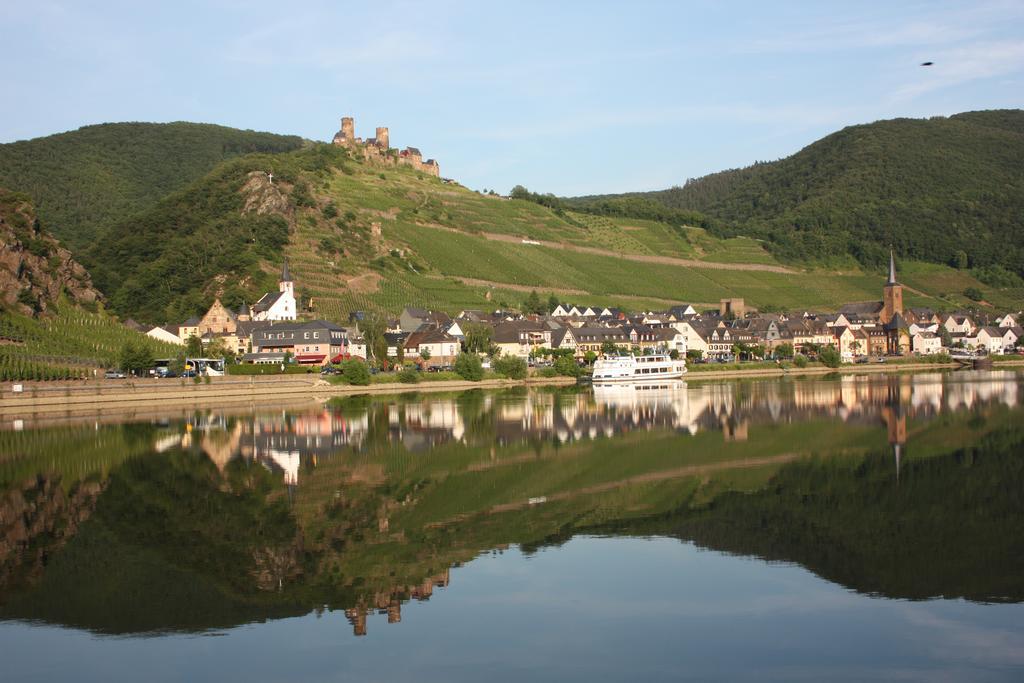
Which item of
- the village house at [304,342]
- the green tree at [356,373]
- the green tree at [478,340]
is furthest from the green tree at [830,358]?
the green tree at [356,373]

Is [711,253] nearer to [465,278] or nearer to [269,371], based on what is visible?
[465,278]

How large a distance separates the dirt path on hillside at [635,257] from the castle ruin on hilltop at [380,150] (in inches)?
1403

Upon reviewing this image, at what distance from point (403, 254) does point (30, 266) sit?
44092 millimetres

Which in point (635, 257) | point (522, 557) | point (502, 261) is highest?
point (635, 257)

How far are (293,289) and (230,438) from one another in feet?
172

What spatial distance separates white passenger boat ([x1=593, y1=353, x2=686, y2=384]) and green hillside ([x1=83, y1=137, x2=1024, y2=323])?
24435mm

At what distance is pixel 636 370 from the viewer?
74125 mm

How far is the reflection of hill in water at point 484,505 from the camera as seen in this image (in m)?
17.1

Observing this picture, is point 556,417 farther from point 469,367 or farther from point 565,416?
point 469,367

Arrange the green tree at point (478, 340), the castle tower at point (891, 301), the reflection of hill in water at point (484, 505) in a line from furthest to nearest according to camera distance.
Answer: the castle tower at point (891, 301), the green tree at point (478, 340), the reflection of hill in water at point (484, 505)

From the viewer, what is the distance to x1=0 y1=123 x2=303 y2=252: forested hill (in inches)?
5261

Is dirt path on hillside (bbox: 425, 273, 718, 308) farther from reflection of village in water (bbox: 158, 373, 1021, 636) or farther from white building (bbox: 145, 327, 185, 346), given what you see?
reflection of village in water (bbox: 158, 373, 1021, 636)

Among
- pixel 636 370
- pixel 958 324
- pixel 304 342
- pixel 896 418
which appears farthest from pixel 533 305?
pixel 896 418

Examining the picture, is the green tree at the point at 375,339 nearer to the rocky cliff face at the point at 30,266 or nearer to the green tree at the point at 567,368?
the green tree at the point at 567,368
